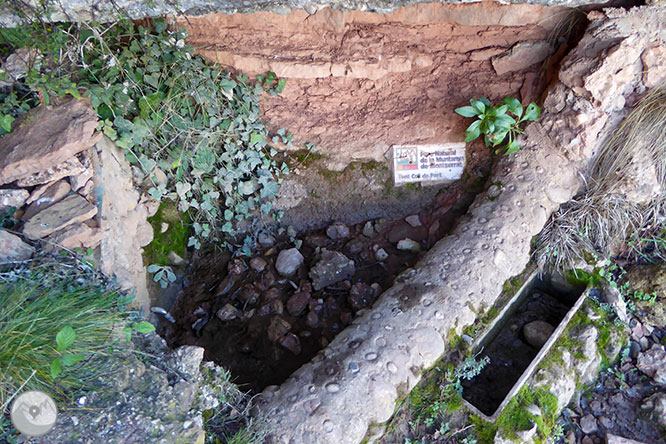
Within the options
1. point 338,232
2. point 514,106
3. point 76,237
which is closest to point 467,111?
point 514,106

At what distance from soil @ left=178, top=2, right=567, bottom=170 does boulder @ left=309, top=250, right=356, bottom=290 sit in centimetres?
73

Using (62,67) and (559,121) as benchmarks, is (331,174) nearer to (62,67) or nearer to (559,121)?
(559,121)

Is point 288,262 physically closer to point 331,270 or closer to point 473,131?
point 331,270

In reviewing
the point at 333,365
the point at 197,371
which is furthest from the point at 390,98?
the point at 197,371

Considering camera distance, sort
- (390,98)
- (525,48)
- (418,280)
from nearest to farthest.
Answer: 1. (418,280)
2. (525,48)
3. (390,98)

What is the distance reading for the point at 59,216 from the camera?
2203 mm

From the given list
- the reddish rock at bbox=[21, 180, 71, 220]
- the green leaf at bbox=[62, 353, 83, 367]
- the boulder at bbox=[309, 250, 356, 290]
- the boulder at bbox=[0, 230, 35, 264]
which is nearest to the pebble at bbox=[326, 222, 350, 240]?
the boulder at bbox=[309, 250, 356, 290]

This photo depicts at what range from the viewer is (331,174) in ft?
11.0

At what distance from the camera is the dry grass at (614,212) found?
265 cm

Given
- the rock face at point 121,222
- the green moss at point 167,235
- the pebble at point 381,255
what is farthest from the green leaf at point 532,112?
the rock face at point 121,222

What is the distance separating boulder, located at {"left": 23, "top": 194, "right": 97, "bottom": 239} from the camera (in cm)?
211

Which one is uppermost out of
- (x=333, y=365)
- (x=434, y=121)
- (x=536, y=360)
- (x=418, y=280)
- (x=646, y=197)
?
(x=434, y=121)

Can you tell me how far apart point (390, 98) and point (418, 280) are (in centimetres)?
146

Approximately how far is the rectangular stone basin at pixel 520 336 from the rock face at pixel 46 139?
244 centimetres
